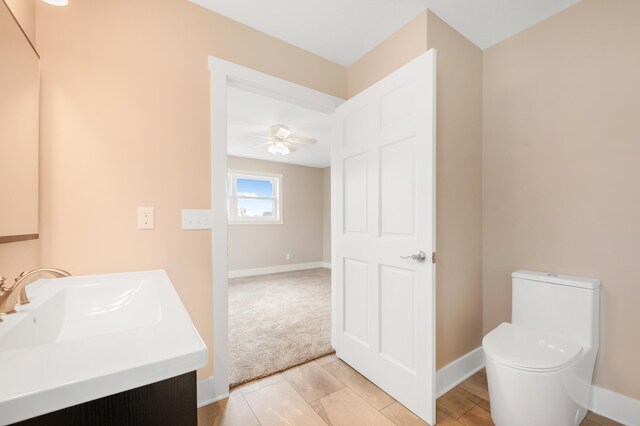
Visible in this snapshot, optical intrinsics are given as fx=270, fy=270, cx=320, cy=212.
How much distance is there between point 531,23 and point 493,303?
199 cm

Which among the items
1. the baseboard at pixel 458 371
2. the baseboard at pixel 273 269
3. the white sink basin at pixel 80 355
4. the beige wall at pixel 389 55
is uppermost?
the beige wall at pixel 389 55

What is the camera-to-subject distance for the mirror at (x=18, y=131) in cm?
93

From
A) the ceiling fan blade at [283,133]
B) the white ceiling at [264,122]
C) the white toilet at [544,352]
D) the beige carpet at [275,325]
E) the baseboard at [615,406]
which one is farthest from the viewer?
the ceiling fan blade at [283,133]

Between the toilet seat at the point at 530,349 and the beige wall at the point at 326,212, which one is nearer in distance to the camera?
the toilet seat at the point at 530,349

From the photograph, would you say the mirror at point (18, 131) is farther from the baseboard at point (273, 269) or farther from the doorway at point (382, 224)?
the baseboard at point (273, 269)

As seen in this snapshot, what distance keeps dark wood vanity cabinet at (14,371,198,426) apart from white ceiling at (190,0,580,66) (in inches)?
77.9

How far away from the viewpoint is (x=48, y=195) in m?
1.28

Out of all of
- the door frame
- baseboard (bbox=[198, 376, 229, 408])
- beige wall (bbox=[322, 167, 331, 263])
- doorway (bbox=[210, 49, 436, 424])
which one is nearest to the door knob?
doorway (bbox=[210, 49, 436, 424])

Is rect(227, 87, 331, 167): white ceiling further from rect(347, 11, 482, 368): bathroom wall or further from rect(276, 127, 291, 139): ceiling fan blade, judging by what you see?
rect(347, 11, 482, 368): bathroom wall

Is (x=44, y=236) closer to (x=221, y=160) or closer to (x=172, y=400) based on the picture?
(x=221, y=160)

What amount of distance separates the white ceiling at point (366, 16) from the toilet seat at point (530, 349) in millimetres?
2002

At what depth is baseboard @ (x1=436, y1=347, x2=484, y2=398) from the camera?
1751 mm

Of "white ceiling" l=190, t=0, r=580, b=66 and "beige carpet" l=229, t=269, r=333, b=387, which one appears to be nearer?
"white ceiling" l=190, t=0, r=580, b=66

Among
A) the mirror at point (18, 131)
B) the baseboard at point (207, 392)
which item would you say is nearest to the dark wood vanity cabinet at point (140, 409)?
the mirror at point (18, 131)
